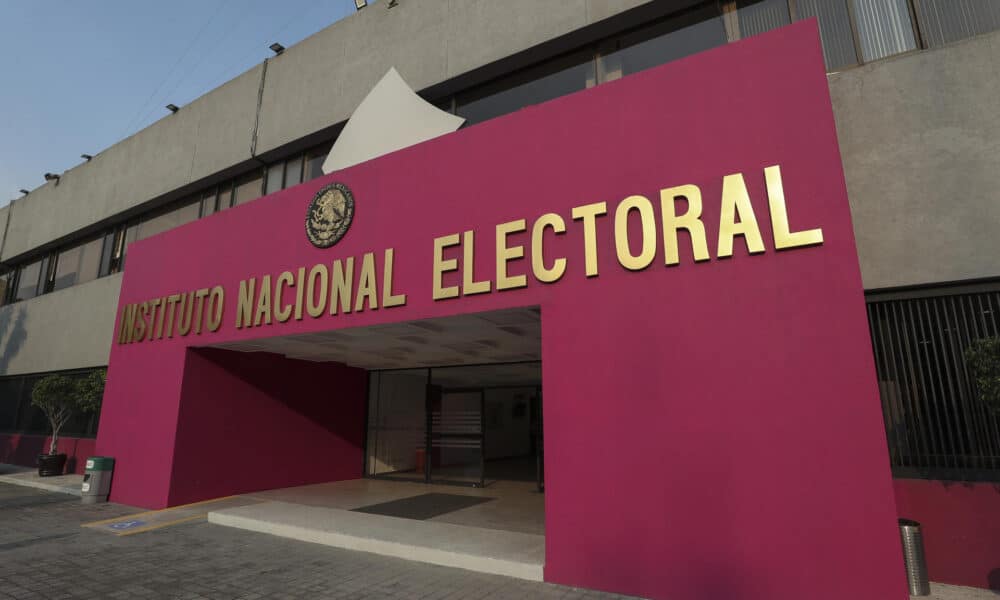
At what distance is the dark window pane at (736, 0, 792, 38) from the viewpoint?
28.5 feet

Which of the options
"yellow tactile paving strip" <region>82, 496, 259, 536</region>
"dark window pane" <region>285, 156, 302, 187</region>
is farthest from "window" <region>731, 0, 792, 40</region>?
"yellow tactile paving strip" <region>82, 496, 259, 536</region>

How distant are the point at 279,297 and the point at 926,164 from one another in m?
10.8

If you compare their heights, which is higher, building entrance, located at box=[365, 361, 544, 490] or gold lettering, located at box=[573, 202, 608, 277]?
gold lettering, located at box=[573, 202, 608, 277]

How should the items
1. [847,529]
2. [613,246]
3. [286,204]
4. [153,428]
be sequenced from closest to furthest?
[847,529]
[613,246]
[286,204]
[153,428]

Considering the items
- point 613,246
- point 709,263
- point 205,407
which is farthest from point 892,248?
point 205,407

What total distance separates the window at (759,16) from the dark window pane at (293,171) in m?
11.4

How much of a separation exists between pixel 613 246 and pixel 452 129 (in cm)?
587

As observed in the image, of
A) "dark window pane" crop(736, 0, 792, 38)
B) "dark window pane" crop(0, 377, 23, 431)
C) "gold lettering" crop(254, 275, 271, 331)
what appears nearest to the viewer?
"dark window pane" crop(736, 0, 792, 38)

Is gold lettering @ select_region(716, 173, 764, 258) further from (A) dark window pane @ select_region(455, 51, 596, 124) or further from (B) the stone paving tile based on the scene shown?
(A) dark window pane @ select_region(455, 51, 596, 124)

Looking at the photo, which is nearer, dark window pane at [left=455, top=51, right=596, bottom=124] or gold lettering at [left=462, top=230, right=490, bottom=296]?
gold lettering at [left=462, top=230, right=490, bottom=296]

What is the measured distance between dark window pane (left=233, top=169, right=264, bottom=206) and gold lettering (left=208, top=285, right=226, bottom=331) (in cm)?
537

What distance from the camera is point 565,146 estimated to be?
7.37 meters

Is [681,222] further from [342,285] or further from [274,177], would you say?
[274,177]

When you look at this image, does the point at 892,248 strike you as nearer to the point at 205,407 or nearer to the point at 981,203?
the point at 981,203
